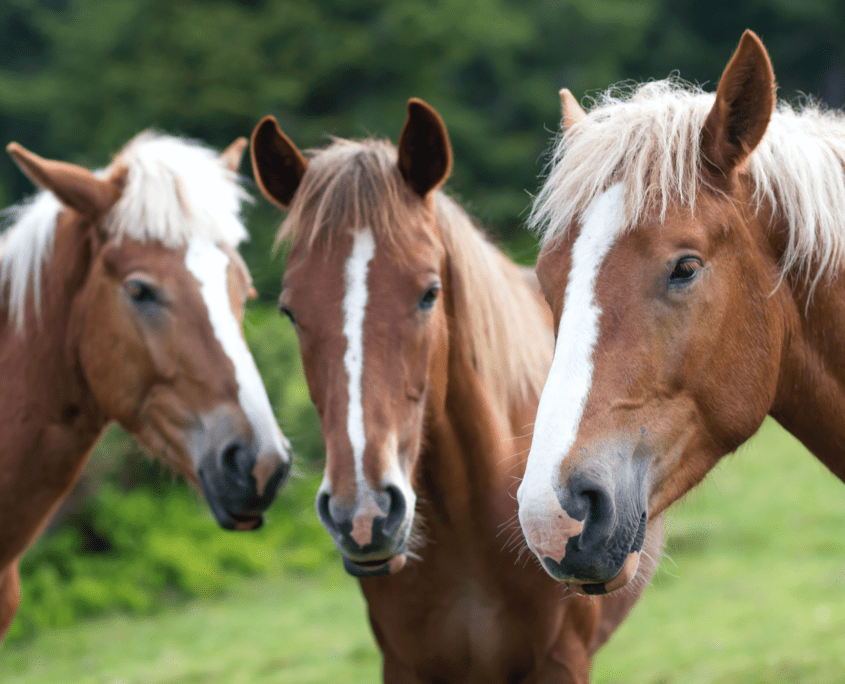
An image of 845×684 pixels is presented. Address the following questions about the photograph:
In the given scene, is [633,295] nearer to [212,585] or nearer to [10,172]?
[212,585]

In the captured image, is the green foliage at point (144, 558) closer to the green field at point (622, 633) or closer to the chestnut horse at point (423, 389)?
the green field at point (622, 633)

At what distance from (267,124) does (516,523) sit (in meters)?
1.57

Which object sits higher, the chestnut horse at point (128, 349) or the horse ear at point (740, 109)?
the horse ear at point (740, 109)

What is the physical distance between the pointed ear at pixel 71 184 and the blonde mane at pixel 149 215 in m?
0.06

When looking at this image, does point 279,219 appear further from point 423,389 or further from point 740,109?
point 740,109

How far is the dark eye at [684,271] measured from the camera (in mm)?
1803

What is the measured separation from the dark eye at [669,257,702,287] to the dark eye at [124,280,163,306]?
1.86 metres

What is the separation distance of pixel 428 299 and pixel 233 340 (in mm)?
796

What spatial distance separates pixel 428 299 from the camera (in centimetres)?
254

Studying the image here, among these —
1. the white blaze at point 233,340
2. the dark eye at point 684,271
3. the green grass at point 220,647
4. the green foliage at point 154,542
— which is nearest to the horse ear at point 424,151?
the white blaze at point 233,340

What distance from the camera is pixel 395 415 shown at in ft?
7.82

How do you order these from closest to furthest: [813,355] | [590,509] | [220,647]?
1. [590,509]
2. [813,355]
3. [220,647]

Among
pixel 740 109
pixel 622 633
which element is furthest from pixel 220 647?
pixel 740 109

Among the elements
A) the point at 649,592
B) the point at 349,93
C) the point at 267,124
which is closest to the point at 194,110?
the point at 349,93
